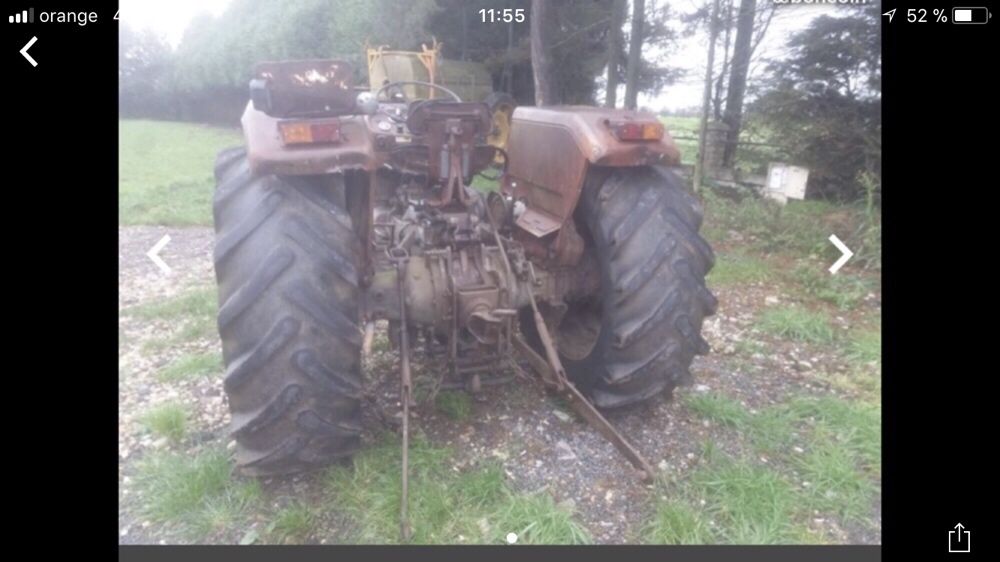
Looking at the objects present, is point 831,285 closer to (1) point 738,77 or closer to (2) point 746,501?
(1) point 738,77

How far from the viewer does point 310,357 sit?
1.86 m

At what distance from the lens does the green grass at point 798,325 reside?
128 inches

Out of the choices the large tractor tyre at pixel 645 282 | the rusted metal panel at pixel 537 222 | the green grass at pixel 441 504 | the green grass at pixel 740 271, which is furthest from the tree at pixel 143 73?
the green grass at pixel 740 271

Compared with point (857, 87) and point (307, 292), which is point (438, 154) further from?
point (857, 87)

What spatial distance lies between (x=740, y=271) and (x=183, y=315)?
3.20m

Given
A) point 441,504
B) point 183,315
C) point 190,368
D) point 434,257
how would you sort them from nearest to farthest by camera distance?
point 441,504
point 434,257
point 190,368
point 183,315

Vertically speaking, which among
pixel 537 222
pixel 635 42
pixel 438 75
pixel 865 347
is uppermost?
pixel 635 42
